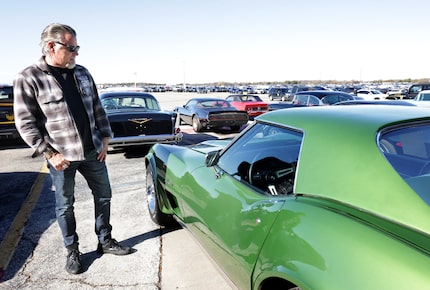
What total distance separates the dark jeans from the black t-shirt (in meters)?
0.20

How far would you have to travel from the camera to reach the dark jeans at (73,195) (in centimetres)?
275

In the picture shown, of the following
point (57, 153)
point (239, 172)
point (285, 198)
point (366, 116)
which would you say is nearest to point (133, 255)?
point (57, 153)

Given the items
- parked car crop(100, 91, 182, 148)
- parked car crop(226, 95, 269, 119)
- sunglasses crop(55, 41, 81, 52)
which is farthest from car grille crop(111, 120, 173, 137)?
parked car crop(226, 95, 269, 119)

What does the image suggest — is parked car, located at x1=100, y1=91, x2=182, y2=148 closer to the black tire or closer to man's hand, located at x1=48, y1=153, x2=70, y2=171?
the black tire

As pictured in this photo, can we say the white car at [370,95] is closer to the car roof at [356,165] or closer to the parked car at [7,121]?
the parked car at [7,121]

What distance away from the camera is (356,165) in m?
1.44

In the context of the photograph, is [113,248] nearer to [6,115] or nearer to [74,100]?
[74,100]

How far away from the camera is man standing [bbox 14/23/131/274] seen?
2.50m

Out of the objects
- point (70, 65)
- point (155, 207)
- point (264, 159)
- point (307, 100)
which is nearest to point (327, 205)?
point (264, 159)

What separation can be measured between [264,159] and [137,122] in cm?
523

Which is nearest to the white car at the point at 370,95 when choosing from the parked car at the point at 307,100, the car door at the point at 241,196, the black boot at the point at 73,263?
the parked car at the point at 307,100

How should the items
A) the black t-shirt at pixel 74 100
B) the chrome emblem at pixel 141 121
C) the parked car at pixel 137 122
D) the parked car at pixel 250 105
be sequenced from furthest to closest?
the parked car at pixel 250 105 < the chrome emblem at pixel 141 121 < the parked car at pixel 137 122 < the black t-shirt at pixel 74 100

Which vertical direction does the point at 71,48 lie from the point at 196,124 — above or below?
above

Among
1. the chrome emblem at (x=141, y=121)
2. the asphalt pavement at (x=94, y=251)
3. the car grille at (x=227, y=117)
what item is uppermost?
the chrome emblem at (x=141, y=121)
